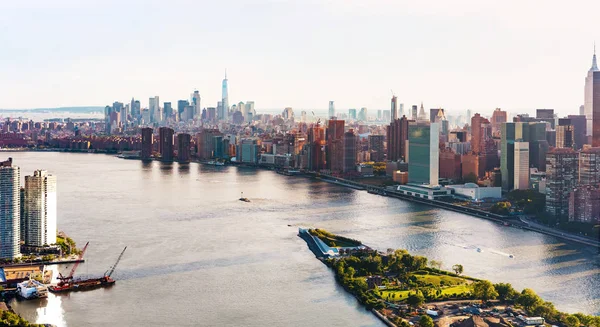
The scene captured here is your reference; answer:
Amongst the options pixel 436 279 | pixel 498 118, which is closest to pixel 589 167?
pixel 436 279

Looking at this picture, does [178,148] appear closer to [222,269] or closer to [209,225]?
[209,225]

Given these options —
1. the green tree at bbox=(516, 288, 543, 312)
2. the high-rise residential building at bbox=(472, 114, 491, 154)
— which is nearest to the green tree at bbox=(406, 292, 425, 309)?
the green tree at bbox=(516, 288, 543, 312)

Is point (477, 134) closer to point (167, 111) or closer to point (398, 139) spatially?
point (398, 139)

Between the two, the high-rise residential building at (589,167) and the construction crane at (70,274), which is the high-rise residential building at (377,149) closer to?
the high-rise residential building at (589,167)

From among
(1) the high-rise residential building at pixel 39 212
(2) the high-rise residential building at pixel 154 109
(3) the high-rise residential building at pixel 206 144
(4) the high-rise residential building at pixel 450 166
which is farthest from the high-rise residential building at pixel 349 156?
(2) the high-rise residential building at pixel 154 109

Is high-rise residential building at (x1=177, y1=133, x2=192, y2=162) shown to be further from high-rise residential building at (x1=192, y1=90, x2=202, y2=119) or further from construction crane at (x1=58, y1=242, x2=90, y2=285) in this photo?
high-rise residential building at (x1=192, y1=90, x2=202, y2=119)

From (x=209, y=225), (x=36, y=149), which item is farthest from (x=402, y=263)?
(x=36, y=149)

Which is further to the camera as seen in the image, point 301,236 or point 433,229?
point 433,229
